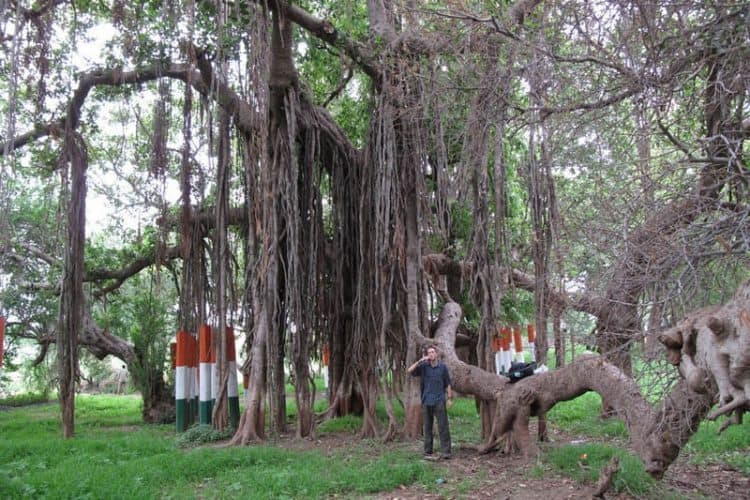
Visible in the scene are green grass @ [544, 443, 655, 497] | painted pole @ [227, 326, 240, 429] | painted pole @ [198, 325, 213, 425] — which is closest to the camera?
green grass @ [544, 443, 655, 497]

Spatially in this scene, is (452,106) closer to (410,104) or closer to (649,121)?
(410,104)

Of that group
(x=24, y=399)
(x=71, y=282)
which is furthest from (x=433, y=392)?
(x=24, y=399)

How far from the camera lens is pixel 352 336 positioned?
7457 millimetres

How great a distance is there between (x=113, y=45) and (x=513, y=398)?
5.46 meters

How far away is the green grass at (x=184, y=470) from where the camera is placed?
429cm

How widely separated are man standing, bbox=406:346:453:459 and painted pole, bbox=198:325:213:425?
280cm

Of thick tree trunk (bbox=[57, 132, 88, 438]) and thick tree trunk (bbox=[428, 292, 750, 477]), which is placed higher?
thick tree trunk (bbox=[57, 132, 88, 438])

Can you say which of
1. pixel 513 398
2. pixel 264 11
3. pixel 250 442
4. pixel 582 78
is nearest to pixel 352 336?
pixel 250 442

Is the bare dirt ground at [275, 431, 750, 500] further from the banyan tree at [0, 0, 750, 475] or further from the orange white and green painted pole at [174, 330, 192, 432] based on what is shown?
the orange white and green painted pole at [174, 330, 192, 432]

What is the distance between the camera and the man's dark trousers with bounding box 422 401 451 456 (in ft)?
18.3

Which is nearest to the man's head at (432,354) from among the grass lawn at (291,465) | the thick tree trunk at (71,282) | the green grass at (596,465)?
the grass lawn at (291,465)

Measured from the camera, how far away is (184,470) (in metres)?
4.96

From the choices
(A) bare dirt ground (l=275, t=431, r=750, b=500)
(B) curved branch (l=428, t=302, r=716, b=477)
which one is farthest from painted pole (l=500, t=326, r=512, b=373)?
(A) bare dirt ground (l=275, t=431, r=750, b=500)

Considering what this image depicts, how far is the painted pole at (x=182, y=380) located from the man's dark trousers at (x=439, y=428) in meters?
3.68
